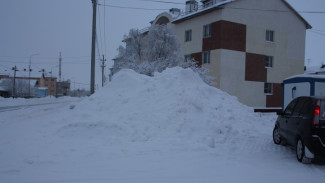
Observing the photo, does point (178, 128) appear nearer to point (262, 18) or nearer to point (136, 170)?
point (136, 170)

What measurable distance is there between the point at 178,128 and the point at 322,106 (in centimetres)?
394

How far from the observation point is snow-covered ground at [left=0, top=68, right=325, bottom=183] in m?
5.36

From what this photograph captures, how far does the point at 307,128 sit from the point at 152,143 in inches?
153

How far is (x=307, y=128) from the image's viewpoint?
20.3ft

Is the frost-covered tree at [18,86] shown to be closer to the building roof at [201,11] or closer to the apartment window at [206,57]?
the building roof at [201,11]

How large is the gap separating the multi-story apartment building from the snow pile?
43.2 feet

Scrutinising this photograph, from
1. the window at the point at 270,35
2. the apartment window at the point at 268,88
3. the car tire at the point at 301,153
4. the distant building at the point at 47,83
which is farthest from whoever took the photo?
the distant building at the point at 47,83

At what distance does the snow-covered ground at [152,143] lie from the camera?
536cm

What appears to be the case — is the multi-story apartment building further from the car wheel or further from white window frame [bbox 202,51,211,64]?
the car wheel

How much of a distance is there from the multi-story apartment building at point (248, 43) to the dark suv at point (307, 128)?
17.2 metres

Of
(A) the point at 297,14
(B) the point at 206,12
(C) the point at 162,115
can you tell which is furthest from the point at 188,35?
(C) the point at 162,115

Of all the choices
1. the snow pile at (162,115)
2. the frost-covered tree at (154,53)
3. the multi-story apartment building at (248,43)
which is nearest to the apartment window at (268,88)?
the multi-story apartment building at (248,43)

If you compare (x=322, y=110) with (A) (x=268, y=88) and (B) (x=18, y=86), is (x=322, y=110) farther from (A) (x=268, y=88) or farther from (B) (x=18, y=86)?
(B) (x=18, y=86)

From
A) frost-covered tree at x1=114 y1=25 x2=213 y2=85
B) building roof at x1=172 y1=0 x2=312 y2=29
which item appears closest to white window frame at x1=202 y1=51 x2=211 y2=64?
building roof at x1=172 y1=0 x2=312 y2=29
